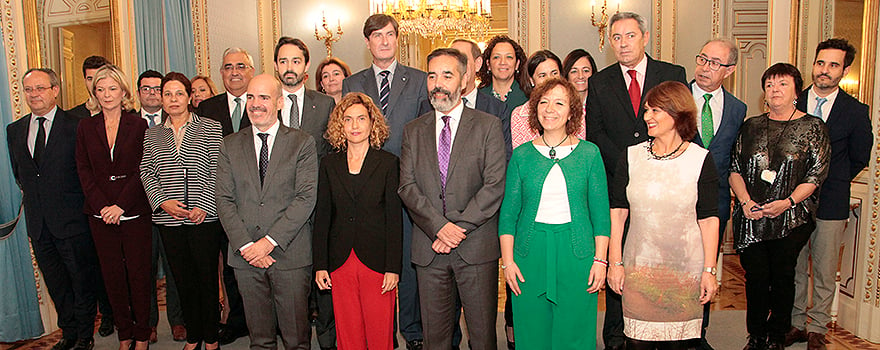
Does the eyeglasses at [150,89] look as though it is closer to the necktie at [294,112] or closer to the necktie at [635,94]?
the necktie at [294,112]

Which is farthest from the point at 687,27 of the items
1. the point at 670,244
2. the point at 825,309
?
the point at 670,244

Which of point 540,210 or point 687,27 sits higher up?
point 687,27

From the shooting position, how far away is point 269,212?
3.00 meters

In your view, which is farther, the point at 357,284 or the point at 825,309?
the point at 825,309

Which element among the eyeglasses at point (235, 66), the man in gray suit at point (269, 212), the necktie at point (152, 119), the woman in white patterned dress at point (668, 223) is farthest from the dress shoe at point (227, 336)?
the woman in white patterned dress at point (668, 223)

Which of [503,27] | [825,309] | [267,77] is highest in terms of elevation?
[503,27]

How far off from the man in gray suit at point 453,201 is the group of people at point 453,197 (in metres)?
0.01

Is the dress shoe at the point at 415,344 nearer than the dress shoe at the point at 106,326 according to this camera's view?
Yes

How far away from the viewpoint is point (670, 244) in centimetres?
255

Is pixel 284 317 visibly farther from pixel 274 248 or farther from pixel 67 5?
pixel 67 5

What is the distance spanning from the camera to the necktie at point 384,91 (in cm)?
355

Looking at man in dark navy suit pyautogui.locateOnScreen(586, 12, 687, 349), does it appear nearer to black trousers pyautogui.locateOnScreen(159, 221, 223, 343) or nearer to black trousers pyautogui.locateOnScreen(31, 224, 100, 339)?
black trousers pyautogui.locateOnScreen(159, 221, 223, 343)

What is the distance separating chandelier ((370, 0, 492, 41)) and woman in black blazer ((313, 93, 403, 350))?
3700 mm

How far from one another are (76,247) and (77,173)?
454 millimetres
